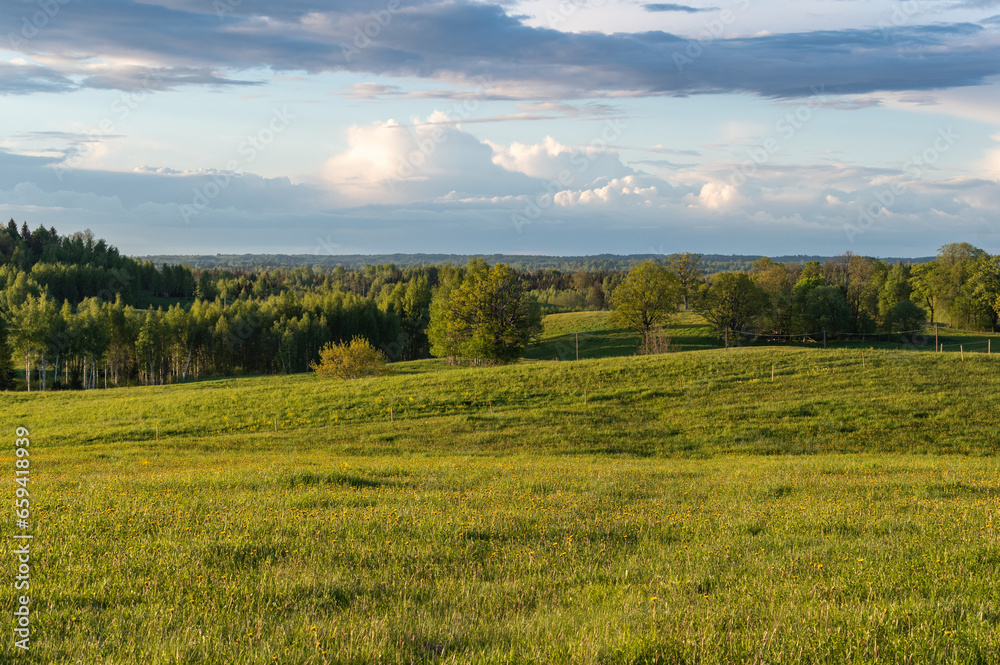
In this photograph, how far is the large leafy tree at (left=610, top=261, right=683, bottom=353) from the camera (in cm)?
8488

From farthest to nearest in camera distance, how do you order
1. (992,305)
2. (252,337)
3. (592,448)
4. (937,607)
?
(252,337), (992,305), (592,448), (937,607)

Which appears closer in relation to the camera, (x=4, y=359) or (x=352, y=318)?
(x=4, y=359)

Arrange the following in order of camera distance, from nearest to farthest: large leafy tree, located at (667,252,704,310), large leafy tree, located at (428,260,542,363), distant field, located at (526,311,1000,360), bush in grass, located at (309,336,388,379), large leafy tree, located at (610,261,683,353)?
bush in grass, located at (309,336,388,379) < large leafy tree, located at (428,260,542,363) < large leafy tree, located at (610,261,683,353) < distant field, located at (526,311,1000,360) < large leafy tree, located at (667,252,704,310)

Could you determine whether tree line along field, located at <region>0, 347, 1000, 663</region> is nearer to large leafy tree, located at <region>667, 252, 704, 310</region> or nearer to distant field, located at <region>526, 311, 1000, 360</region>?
distant field, located at <region>526, 311, 1000, 360</region>

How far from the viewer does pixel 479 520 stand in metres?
10.7

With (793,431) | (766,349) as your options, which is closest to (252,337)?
(766,349)

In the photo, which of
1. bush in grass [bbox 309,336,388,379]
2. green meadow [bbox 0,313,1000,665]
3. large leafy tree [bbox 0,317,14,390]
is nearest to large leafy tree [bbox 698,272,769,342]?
bush in grass [bbox 309,336,388,379]

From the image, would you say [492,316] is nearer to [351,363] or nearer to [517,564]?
[351,363]

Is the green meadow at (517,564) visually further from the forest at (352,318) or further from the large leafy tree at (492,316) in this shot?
the forest at (352,318)

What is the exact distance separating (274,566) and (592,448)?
24.0 m

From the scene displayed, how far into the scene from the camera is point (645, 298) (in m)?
84.9

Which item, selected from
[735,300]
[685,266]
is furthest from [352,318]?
[735,300]

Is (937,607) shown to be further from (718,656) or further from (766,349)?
(766,349)

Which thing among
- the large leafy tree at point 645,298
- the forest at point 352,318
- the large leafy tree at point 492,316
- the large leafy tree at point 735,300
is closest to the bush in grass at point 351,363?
the large leafy tree at point 492,316
